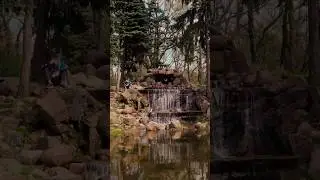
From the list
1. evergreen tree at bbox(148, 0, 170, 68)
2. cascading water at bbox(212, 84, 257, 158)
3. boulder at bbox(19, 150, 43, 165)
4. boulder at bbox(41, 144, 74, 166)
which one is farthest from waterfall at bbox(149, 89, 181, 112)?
boulder at bbox(19, 150, 43, 165)

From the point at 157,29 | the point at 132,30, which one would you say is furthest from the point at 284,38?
the point at 132,30

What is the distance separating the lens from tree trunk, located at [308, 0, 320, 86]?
4.59 m

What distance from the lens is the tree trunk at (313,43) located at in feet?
15.1

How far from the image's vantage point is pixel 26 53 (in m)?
4.38

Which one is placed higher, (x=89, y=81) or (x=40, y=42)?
(x=40, y=42)

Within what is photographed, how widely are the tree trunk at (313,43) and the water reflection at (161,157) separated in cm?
118

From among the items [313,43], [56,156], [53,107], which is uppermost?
[313,43]

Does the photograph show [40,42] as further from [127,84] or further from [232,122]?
[232,122]

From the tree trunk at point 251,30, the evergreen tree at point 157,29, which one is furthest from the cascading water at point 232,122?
the evergreen tree at point 157,29

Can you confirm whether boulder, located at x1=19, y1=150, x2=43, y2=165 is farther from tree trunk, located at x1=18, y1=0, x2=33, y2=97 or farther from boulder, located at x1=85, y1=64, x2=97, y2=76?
boulder, located at x1=85, y1=64, x2=97, y2=76

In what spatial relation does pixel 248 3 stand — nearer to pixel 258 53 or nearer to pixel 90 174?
pixel 258 53

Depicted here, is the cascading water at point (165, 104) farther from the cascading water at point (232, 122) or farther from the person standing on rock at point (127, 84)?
the cascading water at point (232, 122)

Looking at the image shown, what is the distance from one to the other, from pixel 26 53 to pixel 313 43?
271 centimetres

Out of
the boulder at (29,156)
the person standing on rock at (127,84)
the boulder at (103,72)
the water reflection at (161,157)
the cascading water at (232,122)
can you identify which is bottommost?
the water reflection at (161,157)
